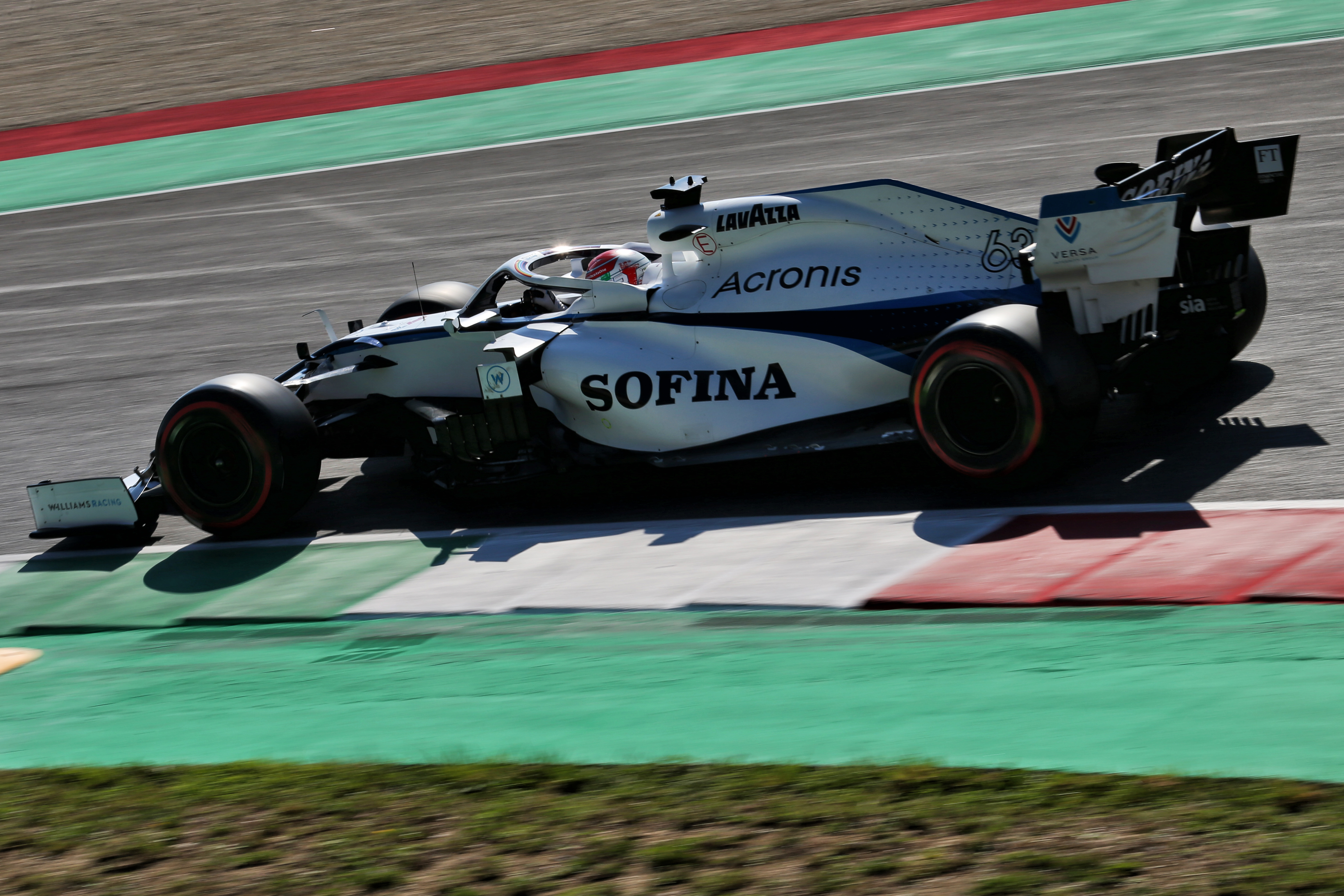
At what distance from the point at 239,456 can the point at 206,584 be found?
0.94 meters

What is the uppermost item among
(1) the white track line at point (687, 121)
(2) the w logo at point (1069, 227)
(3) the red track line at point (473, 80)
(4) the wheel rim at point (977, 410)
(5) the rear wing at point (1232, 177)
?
(3) the red track line at point (473, 80)

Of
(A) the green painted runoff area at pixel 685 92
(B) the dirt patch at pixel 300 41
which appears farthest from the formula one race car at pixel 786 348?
(B) the dirt patch at pixel 300 41

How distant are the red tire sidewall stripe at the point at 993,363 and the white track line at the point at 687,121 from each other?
13559 mm

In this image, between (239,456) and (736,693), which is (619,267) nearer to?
(239,456)

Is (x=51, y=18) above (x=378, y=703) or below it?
above

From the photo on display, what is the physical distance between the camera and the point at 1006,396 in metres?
7.70

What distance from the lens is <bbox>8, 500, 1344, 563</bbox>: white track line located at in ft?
24.1

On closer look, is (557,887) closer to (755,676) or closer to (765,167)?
(755,676)

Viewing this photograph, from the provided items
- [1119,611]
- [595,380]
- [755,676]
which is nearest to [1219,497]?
[1119,611]

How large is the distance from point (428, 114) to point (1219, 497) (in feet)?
64.0

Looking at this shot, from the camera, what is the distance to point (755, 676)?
598 centimetres

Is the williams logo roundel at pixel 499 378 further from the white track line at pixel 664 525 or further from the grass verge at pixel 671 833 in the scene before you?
the grass verge at pixel 671 833

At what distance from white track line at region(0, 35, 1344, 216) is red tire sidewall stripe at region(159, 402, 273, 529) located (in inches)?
509

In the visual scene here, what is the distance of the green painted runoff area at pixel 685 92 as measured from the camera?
2106 centimetres
